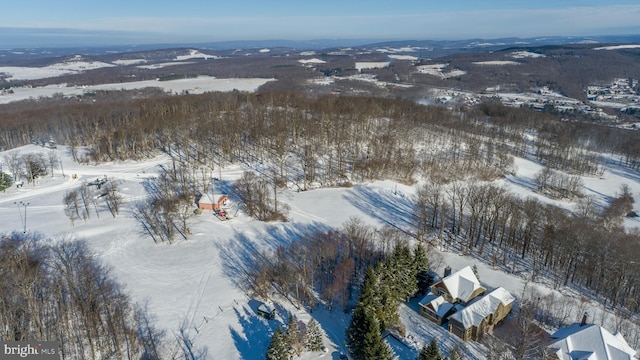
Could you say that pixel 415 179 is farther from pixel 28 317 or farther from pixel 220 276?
pixel 28 317

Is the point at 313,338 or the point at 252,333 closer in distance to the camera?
the point at 313,338

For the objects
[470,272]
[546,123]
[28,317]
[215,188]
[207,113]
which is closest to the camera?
[28,317]

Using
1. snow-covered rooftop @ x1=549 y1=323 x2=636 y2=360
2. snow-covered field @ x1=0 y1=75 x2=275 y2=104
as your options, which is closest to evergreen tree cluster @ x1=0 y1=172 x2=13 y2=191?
snow-covered rooftop @ x1=549 y1=323 x2=636 y2=360

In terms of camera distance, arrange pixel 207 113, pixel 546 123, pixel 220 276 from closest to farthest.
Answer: pixel 220 276, pixel 207 113, pixel 546 123

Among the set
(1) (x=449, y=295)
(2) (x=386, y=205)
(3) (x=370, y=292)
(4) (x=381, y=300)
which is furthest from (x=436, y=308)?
(2) (x=386, y=205)

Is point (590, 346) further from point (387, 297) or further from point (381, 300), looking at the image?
point (381, 300)

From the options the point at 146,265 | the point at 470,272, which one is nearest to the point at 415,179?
the point at 470,272
